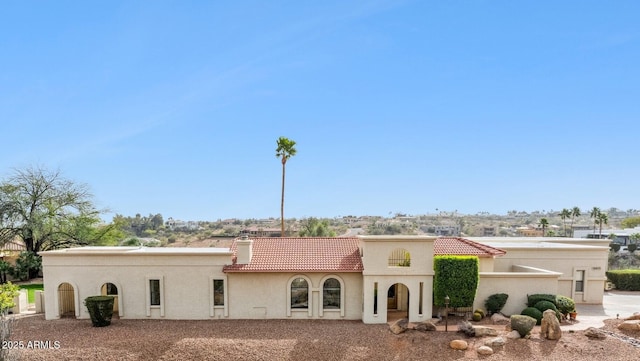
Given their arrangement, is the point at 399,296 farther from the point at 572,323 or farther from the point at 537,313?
the point at 572,323

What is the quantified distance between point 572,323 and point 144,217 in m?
157

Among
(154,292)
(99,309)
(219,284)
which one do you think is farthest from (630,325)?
(99,309)

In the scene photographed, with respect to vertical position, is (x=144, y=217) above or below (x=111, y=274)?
below

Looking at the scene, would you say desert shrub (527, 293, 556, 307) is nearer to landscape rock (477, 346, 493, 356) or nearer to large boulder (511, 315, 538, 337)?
large boulder (511, 315, 538, 337)

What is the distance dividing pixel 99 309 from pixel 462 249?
2290 centimetres

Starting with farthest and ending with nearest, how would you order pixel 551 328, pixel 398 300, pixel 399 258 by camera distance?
1. pixel 398 300
2. pixel 399 258
3. pixel 551 328

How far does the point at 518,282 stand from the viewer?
21.1 metres

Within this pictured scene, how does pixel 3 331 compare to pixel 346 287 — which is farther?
pixel 346 287

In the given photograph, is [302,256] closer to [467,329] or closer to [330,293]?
[330,293]

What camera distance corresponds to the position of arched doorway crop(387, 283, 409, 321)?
73.3 ft

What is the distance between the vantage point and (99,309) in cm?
1948

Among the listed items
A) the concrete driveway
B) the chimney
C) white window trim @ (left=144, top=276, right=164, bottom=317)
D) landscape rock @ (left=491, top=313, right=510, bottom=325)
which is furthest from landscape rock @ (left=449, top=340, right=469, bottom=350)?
white window trim @ (left=144, top=276, right=164, bottom=317)

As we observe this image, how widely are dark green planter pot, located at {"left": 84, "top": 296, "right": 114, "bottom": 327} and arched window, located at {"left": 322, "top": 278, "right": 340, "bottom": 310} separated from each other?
12.6 meters

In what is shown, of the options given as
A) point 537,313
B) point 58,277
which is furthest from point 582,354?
point 58,277
